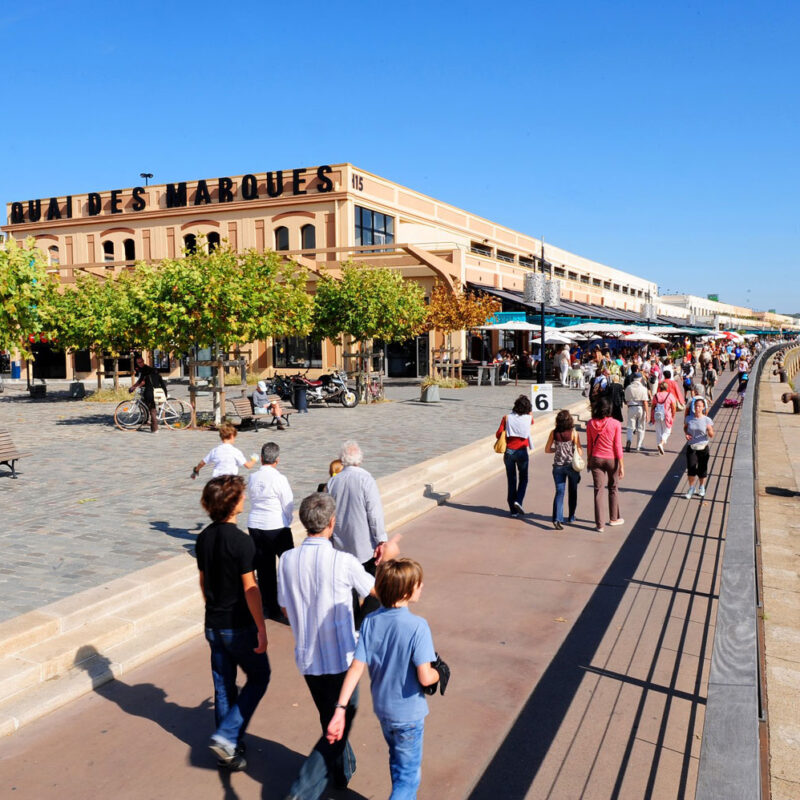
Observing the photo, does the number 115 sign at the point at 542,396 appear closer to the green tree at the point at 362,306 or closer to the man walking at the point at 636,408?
the man walking at the point at 636,408

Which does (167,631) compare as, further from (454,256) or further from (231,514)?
(454,256)

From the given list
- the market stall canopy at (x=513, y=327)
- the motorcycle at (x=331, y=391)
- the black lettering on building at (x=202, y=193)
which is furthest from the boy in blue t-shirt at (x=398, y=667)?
the black lettering on building at (x=202, y=193)

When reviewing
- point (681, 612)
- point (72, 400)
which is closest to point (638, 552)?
point (681, 612)

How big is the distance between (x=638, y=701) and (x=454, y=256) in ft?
103

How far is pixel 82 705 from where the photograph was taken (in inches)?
199

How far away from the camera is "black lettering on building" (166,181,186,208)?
40.3m

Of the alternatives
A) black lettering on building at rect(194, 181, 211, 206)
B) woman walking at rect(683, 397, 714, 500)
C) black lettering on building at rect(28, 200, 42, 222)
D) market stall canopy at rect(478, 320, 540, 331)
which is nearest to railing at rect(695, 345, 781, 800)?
woman walking at rect(683, 397, 714, 500)

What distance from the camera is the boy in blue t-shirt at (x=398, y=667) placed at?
339 centimetres

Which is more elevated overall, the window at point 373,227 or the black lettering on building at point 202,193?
the black lettering on building at point 202,193

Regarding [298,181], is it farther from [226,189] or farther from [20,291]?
[20,291]

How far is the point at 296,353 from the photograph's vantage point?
124 feet

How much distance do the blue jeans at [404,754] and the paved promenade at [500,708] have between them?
611 mm

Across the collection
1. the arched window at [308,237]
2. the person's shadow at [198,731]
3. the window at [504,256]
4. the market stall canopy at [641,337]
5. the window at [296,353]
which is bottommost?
the person's shadow at [198,731]

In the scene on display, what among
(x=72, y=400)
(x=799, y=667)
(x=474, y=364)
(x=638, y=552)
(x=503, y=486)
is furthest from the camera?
(x=474, y=364)
